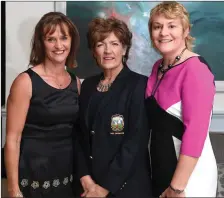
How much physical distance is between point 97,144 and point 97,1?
130 centimetres

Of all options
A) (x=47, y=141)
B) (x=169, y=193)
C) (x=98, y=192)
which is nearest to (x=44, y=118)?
(x=47, y=141)

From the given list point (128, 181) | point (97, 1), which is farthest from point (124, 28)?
point (97, 1)

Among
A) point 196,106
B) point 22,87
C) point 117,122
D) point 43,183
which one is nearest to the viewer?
point 196,106

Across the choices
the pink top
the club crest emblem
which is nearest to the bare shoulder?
the club crest emblem

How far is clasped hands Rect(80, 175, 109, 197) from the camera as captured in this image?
1631 millimetres

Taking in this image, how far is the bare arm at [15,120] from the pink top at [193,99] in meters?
0.67

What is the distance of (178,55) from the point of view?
1.53 metres

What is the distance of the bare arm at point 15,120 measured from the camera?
5.60 feet

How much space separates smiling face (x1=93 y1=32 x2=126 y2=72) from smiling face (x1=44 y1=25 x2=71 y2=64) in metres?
0.19

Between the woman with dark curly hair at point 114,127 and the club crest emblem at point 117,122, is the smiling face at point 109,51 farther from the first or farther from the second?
the club crest emblem at point 117,122

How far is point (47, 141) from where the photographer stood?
1.79 m

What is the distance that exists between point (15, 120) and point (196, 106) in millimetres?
829

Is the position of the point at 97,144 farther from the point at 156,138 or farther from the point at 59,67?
the point at 59,67

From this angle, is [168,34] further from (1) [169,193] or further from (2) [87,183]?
(2) [87,183]
